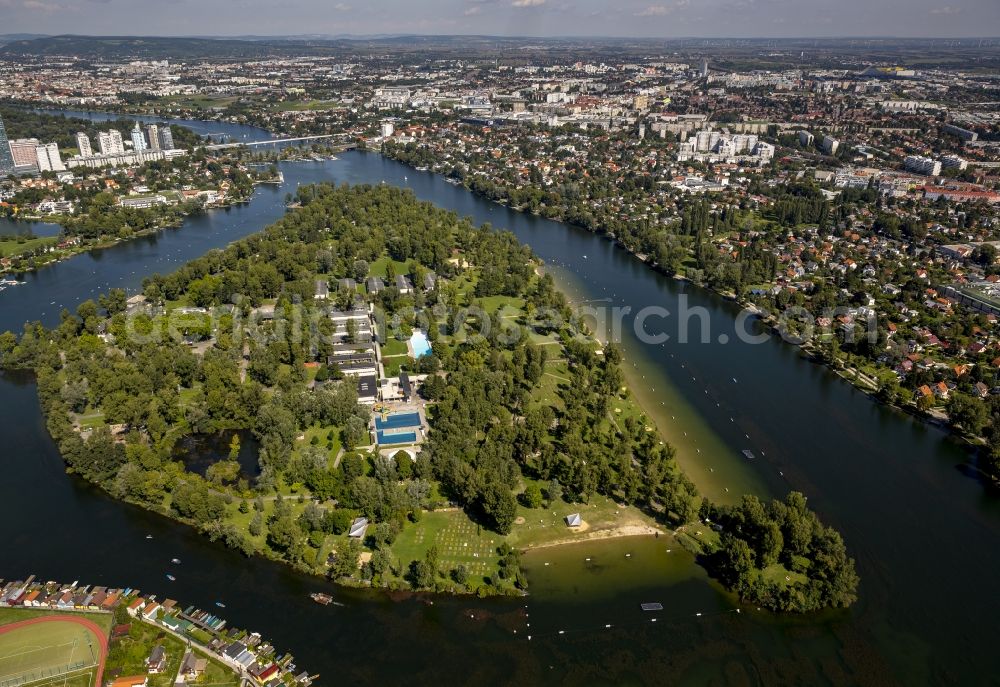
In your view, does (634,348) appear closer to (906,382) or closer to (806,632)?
(906,382)

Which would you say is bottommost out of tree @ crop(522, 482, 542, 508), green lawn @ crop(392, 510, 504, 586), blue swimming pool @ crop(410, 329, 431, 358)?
green lawn @ crop(392, 510, 504, 586)

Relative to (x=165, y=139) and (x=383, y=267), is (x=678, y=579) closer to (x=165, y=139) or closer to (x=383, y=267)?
(x=383, y=267)

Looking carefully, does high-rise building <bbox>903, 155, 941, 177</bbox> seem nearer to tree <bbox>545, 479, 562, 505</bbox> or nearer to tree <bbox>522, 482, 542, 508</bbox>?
tree <bbox>545, 479, 562, 505</bbox>

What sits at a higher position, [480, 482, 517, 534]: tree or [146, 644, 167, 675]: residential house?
[480, 482, 517, 534]: tree

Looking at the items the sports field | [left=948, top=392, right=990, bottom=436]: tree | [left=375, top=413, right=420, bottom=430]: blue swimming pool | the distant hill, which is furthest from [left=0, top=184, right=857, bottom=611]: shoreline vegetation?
the distant hill

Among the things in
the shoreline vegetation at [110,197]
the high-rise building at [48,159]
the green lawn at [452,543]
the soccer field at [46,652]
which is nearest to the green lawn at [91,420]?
the soccer field at [46,652]
